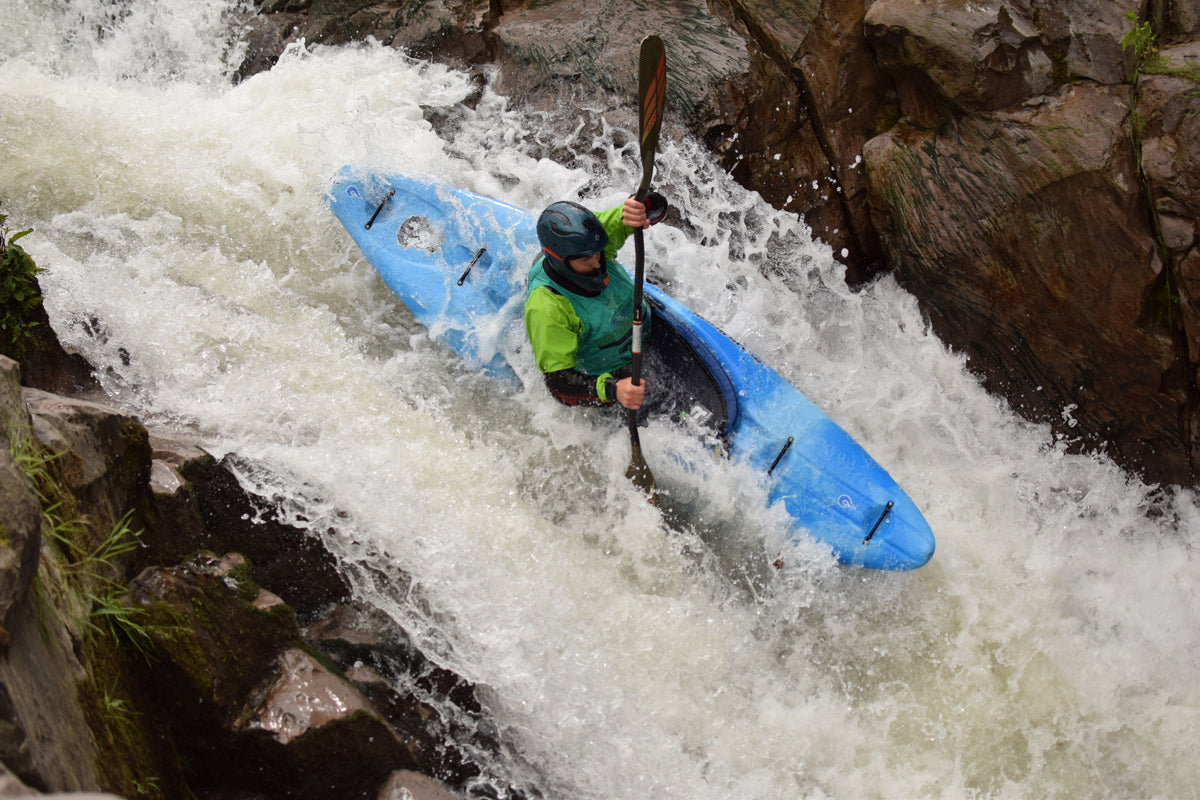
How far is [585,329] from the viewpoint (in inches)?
145

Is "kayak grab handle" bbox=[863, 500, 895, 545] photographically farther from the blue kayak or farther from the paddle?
the paddle

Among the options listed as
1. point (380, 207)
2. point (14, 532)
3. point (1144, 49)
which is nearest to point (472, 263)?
point (380, 207)

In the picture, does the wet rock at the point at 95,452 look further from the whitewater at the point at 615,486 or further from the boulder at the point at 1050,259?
the boulder at the point at 1050,259

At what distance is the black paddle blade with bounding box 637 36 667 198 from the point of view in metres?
3.27

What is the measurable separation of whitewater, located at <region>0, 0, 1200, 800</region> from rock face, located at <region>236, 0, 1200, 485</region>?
0.21m

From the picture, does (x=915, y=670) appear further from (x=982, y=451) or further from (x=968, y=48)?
(x=968, y=48)

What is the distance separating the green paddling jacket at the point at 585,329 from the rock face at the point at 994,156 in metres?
1.56

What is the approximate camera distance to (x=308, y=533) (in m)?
3.19

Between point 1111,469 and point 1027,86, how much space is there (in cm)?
210

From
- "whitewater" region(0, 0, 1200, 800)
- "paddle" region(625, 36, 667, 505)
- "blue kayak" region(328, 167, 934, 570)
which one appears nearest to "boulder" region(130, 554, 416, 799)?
"whitewater" region(0, 0, 1200, 800)

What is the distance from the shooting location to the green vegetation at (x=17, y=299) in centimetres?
328

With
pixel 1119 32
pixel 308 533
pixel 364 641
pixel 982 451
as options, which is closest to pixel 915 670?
pixel 982 451

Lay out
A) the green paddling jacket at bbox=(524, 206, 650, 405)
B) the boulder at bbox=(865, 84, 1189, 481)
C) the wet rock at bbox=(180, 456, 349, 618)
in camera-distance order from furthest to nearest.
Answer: the boulder at bbox=(865, 84, 1189, 481) → the green paddling jacket at bbox=(524, 206, 650, 405) → the wet rock at bbox=(180, 456, 349, 618)

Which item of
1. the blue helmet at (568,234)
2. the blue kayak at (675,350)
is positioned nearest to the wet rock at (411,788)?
the blue kayak at (675,350)
